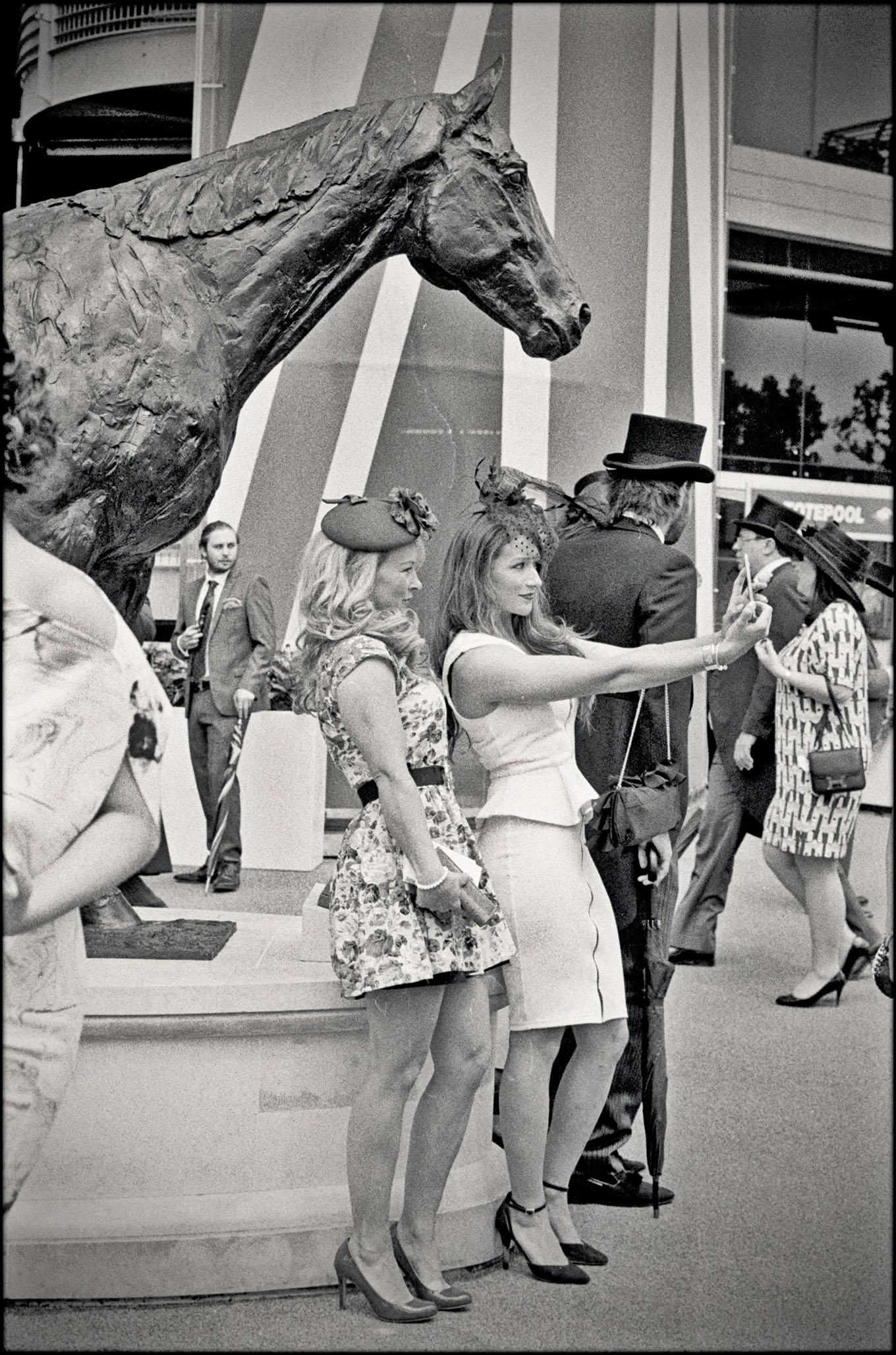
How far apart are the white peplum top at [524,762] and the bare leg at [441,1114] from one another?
394 millimetres

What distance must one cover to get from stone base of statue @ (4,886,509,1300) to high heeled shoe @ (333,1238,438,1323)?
0.14 m

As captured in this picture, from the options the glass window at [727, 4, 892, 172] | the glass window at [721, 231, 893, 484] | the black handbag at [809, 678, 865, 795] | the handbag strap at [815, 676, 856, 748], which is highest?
the glass window at [721, 231, 893, 484]

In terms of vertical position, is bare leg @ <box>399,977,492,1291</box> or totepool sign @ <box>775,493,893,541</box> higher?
totepool sign @ <box>775,493,893,541</box>

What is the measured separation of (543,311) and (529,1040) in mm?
1788

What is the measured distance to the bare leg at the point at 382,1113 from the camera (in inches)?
109

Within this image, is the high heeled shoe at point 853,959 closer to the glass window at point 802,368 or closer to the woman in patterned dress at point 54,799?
the glass window at point 802,368

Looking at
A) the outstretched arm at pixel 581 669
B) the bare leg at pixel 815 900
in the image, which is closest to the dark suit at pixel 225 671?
the bare leg at pixel 815 900

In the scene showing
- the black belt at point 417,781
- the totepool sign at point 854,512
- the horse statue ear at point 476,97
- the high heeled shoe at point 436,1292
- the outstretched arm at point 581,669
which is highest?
the horse statue ear at point 476,97

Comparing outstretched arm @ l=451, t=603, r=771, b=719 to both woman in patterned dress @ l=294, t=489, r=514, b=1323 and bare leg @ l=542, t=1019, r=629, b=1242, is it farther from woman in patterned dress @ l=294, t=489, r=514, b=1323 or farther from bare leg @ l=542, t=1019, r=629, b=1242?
bare leg @ l=542, t=1019, r=629, b=1242

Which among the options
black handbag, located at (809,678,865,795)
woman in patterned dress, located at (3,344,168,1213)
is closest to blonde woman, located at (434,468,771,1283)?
woman in patterned dress, located at (3,344,168,1213)

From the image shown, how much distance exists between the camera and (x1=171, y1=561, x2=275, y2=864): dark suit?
6320mm

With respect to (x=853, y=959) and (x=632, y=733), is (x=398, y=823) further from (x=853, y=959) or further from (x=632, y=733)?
(x=853, y=959)

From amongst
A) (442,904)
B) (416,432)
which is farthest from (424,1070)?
(416,432)

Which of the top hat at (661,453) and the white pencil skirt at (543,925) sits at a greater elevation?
the top hat at (661,453)
